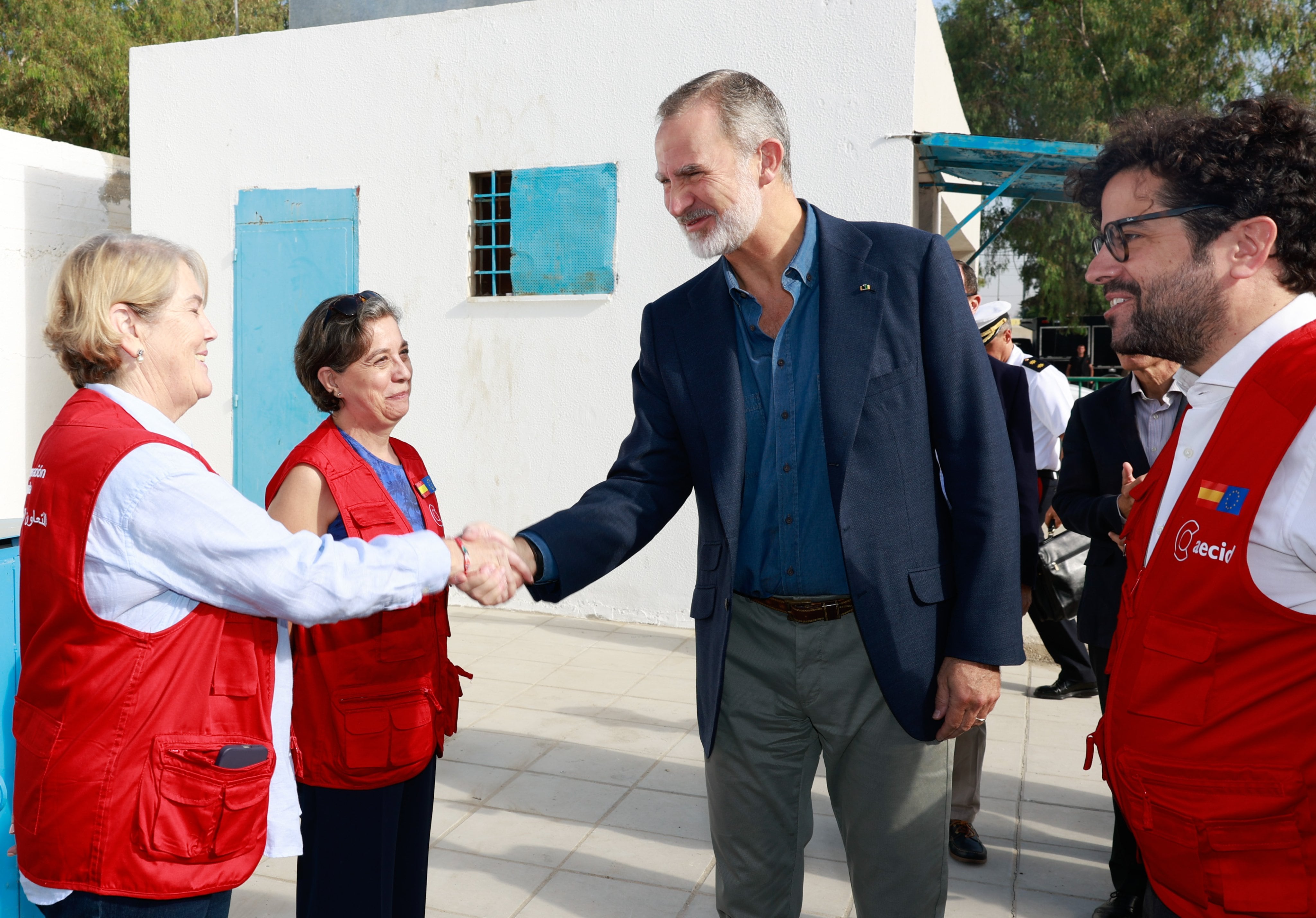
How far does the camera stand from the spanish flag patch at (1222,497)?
140cm

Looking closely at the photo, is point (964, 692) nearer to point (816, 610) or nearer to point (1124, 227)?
point (816, 610)

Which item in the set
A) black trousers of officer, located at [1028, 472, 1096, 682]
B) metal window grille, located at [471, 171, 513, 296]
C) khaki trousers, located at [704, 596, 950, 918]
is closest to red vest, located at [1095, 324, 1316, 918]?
khaki trousers, located at [704, 596, 950, 918]

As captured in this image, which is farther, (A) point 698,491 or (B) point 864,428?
(A) point 698,491

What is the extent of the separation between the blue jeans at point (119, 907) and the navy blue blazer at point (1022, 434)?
2508 millimetres

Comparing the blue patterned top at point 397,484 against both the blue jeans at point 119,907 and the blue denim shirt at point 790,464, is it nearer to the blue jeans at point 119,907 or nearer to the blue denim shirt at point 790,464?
the blue denim shirt at point 790,464

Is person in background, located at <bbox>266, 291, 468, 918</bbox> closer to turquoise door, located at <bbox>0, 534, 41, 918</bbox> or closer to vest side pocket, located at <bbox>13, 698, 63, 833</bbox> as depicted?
vest side pocket, located at <bbox>13, 698, 63, 833</bbox>

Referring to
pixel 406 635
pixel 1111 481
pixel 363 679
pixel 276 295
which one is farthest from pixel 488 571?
pixel 276 295

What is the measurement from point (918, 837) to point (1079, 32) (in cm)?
2518

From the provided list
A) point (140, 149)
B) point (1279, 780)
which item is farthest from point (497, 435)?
point (1279, 780)

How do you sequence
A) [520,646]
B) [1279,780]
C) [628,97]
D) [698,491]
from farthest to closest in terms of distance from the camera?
[628,97] < [520,646] < [698,491] < [1279,780]

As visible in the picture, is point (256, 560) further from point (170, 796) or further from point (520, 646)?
point (520, 646)

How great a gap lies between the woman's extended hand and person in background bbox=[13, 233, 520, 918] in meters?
0.33

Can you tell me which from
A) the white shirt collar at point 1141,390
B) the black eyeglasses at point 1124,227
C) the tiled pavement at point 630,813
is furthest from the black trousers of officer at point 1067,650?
the black eyeglasses at point 1124,227

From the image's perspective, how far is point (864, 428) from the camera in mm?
2148
